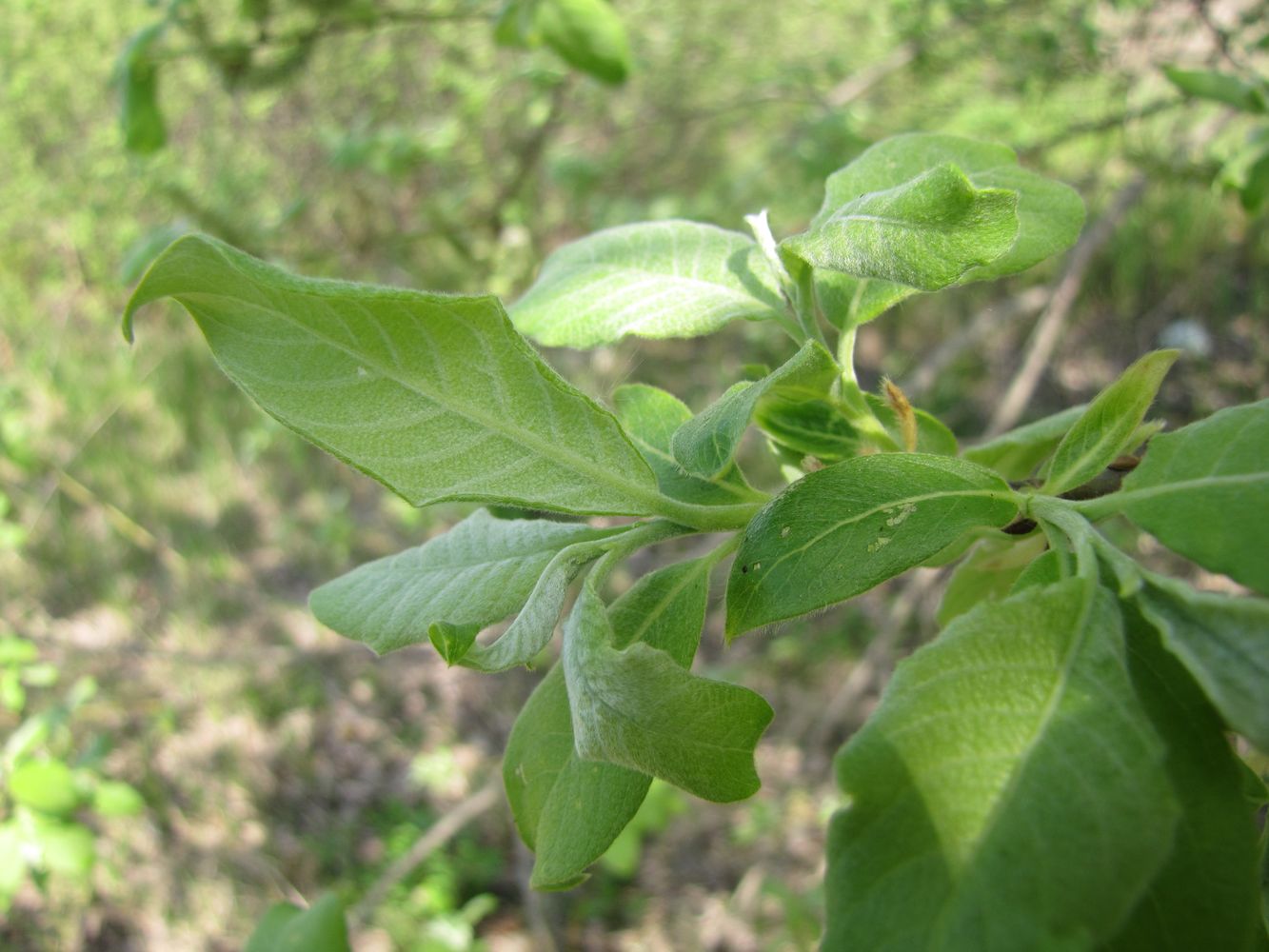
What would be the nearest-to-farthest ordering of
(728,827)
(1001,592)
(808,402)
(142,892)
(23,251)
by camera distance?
(808,402) → (1001,592) → (142,892) → (728,827) → (23,251)

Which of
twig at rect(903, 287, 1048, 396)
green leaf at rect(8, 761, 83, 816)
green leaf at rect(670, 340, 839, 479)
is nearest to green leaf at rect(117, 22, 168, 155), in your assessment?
green leaf at rect(8, 761, 83, 816)

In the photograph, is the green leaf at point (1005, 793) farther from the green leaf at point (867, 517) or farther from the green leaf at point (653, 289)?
the green leaf at point (653, 289)

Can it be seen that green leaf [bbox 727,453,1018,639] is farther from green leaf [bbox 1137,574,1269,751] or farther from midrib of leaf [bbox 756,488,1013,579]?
green leaf [bbox 1137,574,1269,751]

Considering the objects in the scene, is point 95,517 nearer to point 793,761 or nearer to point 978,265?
point 793,761

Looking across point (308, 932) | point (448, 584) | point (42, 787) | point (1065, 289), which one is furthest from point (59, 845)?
point (1065, 289)

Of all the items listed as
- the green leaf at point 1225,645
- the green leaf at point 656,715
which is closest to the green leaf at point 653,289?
the green leaf at point 656,715

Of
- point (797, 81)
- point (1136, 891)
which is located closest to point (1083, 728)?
point (1136, 891)

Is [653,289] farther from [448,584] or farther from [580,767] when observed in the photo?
[580,767]
